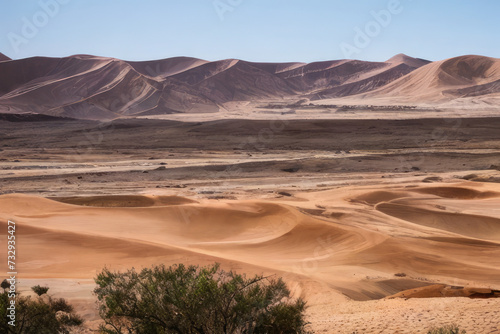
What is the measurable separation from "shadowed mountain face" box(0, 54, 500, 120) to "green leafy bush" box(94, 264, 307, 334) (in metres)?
69.4

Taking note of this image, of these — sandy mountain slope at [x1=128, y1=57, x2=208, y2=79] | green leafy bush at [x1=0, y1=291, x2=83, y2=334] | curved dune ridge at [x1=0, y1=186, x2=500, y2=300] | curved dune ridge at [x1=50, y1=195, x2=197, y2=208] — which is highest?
sandy mountain slope at [x1=128, y1=57, x2=208, y2=79]

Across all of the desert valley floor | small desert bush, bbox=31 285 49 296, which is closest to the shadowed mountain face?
the desert valley floor

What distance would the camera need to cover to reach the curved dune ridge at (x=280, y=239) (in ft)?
33.0

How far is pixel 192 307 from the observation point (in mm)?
5301

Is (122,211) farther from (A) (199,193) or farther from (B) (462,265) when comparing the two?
(B) (462,265)

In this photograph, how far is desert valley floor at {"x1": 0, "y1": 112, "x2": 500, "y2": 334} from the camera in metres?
8.27

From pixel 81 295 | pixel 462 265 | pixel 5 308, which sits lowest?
pixel 462 265

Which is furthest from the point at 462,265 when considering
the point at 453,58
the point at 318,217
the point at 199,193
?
the point at 453,58

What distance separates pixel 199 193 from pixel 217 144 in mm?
20202

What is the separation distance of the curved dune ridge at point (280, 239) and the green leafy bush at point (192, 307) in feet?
10.6

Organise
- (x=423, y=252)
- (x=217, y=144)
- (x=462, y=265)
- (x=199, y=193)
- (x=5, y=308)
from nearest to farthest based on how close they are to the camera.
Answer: (x=5, y=308)
(x=462, y=265)
(x=423, y=252)
(x=199, y=193)
(x=217, y=144)

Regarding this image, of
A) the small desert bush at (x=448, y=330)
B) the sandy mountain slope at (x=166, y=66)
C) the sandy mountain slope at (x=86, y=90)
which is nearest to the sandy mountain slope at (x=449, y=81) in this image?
the sandy mountain slope at (x=86, y=90)

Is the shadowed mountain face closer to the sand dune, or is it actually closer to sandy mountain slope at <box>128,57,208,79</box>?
sandy mountain slope at <box>128,57,208,79</box>

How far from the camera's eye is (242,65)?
117m
